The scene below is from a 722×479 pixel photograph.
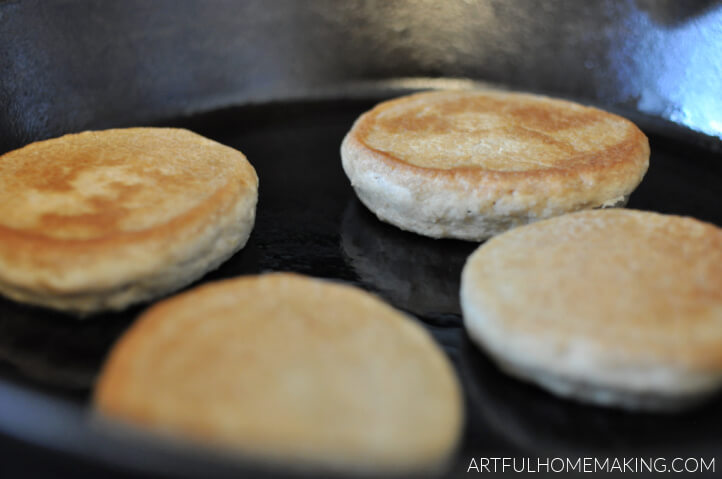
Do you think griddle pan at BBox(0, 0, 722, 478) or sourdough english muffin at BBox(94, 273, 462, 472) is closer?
sourdough english muffin at BBox(94, 273, 462, 472)

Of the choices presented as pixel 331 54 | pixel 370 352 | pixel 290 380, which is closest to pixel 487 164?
pixel 370 352

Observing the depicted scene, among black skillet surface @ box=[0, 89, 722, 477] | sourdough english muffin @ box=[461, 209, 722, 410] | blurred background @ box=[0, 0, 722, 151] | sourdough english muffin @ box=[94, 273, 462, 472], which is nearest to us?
black skillet surface @ box=[0, 89, 722, 477]

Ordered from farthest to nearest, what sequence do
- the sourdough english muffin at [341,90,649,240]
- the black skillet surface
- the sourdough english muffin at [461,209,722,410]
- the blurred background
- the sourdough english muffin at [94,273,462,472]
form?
the blurred background → the sourdough english muffin at [341,90,649,240] → the sourdough english muffin at [461,209,722,410] → the sourdough english muffin at [94,273,462,472] → the black skillet surface

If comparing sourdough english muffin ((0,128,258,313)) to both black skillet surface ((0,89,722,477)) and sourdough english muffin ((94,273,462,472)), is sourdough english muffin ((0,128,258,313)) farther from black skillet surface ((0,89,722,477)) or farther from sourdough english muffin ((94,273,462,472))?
sourdough english muffin ((94,273,462,472))

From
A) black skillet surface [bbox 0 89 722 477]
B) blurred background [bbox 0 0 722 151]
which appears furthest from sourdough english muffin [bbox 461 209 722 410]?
blurred background [bbox 0 0 722 151]

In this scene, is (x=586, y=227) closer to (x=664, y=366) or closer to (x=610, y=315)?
(x=610, y=315)

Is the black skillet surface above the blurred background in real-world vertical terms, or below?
below

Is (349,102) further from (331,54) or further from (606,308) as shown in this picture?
(606,308)

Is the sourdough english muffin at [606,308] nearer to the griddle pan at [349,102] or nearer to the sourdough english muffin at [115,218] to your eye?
the griddle pan at [349,102]
